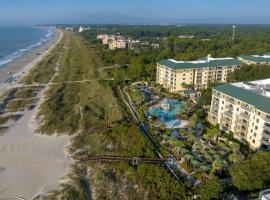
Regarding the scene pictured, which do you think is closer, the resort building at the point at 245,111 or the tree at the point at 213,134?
the resort building at the point at 245,111

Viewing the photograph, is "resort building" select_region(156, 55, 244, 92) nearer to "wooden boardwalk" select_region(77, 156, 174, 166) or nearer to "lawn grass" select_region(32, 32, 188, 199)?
"lawn grass" select_region(32, 32, 188, 199)

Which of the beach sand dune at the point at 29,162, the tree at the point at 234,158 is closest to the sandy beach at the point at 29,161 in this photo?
the beach sand dune at the point at 29,162

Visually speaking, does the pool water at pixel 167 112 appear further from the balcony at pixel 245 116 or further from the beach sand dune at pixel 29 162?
the beach sand dune at pixel 29 162

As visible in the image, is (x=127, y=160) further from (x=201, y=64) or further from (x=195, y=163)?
(x=201, y=64)

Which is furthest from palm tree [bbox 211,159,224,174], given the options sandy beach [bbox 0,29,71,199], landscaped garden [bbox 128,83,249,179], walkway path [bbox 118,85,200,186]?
sandy beach [bbox 0,29,71,199]

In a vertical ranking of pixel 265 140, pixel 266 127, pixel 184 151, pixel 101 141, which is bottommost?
pixel 101 141

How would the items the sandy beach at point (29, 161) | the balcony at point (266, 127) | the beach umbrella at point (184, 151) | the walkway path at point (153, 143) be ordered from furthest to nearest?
1. the beach umbrella at point (184, 151)
2. the balcony at point (266, 127)
3. the walkway path at point (153, 143)
4. the sandy beach at point (29, 161)

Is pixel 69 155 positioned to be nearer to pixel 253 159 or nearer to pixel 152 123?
pixel 152 123

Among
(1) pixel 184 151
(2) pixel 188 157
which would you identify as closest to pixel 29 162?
(1) pixel 184 151
